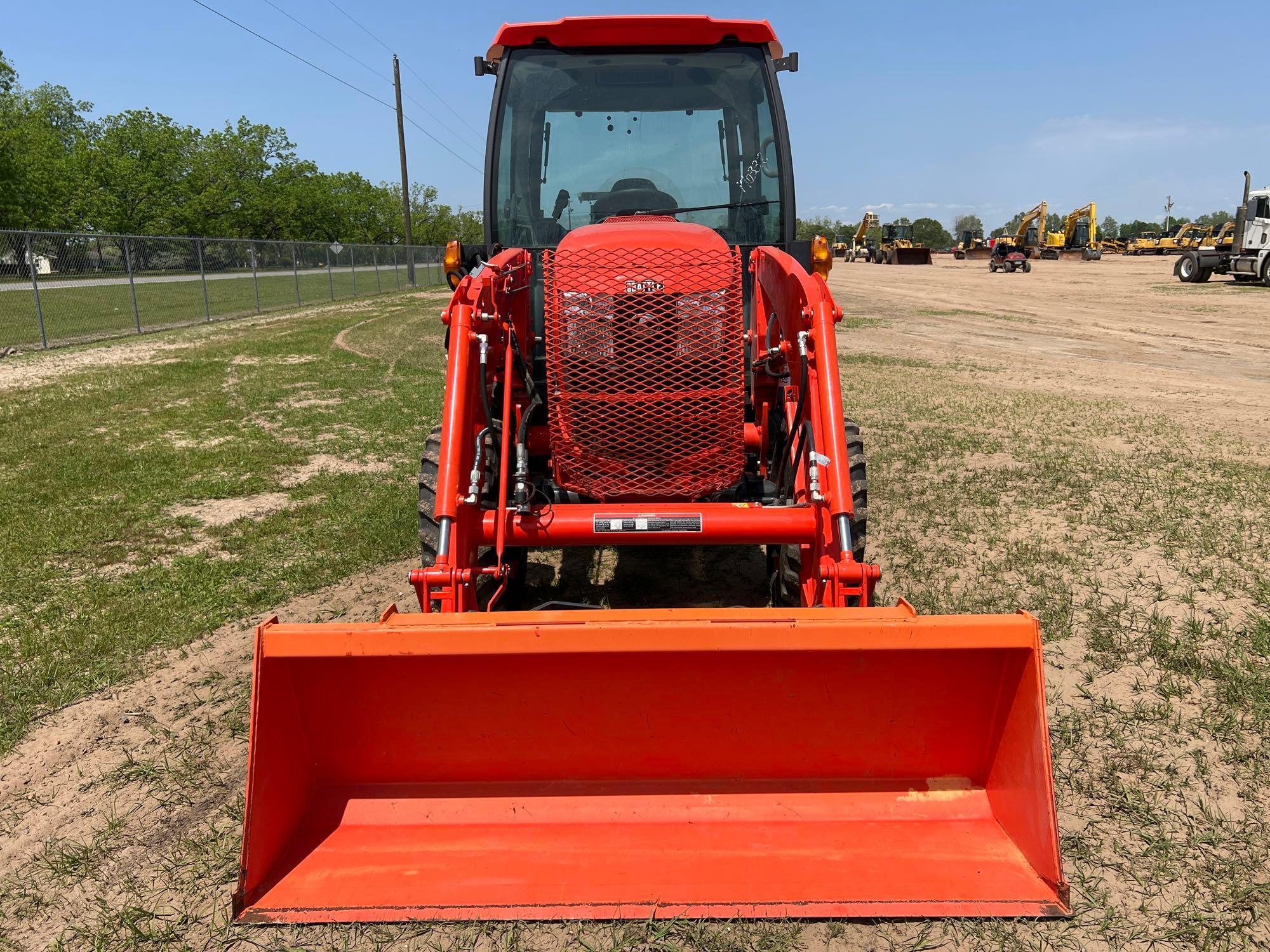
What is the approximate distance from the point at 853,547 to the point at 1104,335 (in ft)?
54.8

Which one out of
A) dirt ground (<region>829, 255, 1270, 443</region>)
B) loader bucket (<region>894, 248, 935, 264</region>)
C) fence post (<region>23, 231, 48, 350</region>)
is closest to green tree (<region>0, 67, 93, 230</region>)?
fence post (<region>23, 231, 48, 350</region>)

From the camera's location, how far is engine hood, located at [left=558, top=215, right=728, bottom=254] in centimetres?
359

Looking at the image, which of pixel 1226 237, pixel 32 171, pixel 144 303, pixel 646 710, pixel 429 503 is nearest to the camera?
pixel 646 710

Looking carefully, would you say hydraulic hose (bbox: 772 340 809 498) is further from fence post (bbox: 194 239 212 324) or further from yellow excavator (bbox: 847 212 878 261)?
yellow excavator (bbox: 847 212 878 261)

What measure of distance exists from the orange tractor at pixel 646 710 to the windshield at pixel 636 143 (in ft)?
3.29

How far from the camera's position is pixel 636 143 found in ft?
15.1

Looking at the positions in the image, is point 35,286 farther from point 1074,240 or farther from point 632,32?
point 1074,240

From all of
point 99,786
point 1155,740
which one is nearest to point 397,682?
point 99,786

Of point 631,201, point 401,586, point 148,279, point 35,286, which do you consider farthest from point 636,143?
point 148,279

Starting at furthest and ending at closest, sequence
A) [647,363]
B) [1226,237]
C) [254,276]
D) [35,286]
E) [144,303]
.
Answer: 1. [1226,237]
2. [254,276]
3. [144,303]
4. [35,286]
5. [647,363]

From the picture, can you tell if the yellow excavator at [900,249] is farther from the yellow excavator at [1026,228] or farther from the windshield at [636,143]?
the windshield at [636,143]

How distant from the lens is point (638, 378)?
3580mm

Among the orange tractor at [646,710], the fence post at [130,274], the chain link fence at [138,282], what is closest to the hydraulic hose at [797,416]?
the orange tractor at [646,710]

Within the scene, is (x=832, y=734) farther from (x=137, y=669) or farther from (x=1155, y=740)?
(x=137, y=669)
